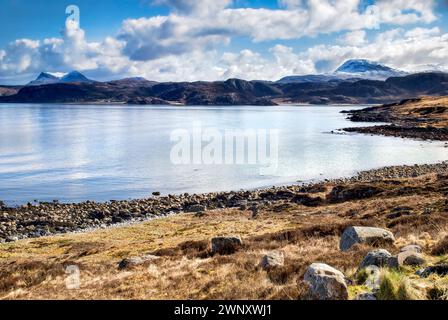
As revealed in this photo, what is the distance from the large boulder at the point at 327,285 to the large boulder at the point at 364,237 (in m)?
7.45

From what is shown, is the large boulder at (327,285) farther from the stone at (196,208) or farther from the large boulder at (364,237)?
the stone at (196,208)

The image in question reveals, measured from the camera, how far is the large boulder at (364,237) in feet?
59.8

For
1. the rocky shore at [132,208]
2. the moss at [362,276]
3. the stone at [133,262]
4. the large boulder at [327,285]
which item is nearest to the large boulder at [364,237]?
the moss at [362,276]

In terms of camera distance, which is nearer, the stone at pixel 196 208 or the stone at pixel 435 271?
the stone at pixel 435 271

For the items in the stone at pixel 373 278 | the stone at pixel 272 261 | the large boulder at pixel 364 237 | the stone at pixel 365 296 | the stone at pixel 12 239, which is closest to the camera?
the stone at pixel 365 296

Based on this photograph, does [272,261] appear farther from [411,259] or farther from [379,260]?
[411,259]

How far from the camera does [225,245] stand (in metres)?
21.0

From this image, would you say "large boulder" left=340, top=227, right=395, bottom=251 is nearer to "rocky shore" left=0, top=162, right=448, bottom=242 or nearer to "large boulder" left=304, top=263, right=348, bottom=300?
"large boulder" left=304, top=263, right=348, bottom=300

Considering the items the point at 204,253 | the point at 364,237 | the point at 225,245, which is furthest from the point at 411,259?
the point at 204,253

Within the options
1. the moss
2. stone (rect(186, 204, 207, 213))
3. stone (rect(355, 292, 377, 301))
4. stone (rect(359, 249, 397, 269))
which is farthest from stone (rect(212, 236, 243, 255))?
stone (rect(186, 204, 207, 213))
